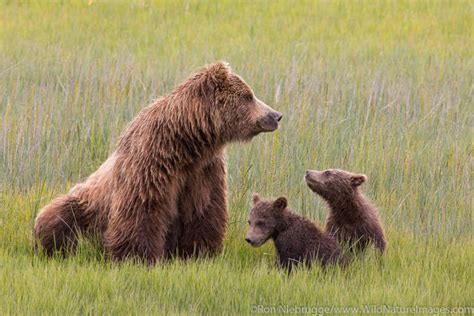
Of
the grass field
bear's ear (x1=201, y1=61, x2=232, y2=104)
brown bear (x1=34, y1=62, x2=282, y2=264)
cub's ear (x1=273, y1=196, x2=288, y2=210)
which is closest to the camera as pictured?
the grass field

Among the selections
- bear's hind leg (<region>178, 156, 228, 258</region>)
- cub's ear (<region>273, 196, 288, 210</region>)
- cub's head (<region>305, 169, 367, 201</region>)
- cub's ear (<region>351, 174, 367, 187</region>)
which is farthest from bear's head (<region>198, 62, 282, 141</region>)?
cub's ear (<region>351, 174, 367, 187</region>)

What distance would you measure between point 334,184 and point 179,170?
1286 mm

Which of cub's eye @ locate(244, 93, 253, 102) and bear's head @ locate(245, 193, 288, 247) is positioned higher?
cub's eye @ locate(244, 93, 253, 102)

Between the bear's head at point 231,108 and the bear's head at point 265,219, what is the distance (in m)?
0.54

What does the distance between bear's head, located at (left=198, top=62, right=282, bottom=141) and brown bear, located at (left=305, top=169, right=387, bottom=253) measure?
2.49 ft

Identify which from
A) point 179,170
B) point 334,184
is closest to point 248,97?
point 179,170

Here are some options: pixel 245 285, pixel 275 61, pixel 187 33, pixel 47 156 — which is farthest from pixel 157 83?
pixel 245 285

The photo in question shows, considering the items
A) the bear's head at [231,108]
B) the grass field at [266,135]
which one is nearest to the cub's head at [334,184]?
the grass field at [266,135]

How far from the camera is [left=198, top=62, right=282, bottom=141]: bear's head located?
666 centimetres

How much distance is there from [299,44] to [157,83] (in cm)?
325

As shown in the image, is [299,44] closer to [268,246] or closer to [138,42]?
[138,42]

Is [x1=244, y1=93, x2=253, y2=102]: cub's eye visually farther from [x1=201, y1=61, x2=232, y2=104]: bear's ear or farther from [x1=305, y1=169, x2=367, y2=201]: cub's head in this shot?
[x1=305, y1=169, x2=367, y2=201]: cub's head

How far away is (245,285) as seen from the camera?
6.05m

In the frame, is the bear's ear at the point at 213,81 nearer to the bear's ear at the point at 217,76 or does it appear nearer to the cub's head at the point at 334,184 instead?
the bear's ear at the point at 217,76
